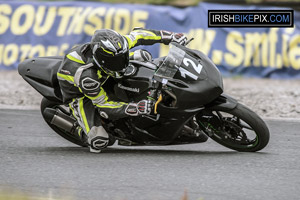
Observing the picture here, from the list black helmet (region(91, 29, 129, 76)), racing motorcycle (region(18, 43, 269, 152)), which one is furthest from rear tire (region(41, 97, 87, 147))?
black helmet (region(91, 29, 129, 76))

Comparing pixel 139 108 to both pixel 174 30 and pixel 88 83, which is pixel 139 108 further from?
pixel 174 30

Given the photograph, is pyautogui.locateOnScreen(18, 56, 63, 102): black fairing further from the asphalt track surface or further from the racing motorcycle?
the asphalt track surface

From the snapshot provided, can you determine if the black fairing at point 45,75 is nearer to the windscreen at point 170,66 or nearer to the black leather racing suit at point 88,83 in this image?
the black leather racing suit at point 88,83

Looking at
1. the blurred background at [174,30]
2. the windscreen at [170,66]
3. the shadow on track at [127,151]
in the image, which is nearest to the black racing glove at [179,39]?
the windscreen at [170,66]

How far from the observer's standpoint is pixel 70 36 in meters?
12.2

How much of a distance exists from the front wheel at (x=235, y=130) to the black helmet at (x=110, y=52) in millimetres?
953

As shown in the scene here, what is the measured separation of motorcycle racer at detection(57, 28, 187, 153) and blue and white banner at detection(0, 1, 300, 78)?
521 centimetres

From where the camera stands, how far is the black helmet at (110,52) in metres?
5.91

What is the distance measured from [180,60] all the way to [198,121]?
66 cm

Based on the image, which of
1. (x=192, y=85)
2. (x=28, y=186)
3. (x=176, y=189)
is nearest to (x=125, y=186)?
(x=176, y=189)

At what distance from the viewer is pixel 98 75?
612 centimetres

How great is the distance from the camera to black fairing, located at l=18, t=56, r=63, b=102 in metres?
6.64

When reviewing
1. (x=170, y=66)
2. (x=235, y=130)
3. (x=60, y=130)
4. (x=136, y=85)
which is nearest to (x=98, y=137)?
(x=136, y=85)

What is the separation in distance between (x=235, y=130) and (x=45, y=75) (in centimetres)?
213
